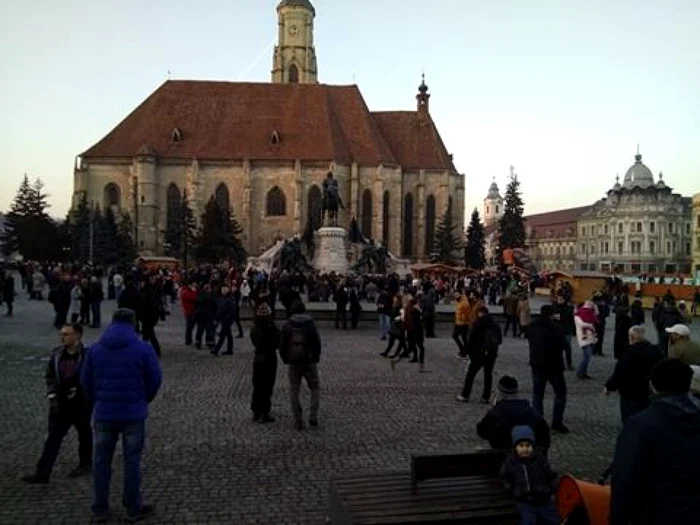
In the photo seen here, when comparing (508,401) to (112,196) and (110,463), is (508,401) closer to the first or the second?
(110,463)

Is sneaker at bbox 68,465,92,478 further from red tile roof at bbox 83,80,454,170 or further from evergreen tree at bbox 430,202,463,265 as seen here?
red tile roof at bbox 83,80,454,170

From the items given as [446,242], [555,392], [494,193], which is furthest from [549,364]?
[494,193]

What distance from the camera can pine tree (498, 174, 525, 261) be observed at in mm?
72688

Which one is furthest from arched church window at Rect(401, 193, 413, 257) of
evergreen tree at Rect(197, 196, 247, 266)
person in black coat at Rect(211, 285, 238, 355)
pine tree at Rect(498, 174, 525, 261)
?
person in black coat at Rect(211, 285, 238, 355)

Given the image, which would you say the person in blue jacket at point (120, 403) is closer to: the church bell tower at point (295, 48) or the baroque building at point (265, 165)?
the baroque building at point (265, 165)

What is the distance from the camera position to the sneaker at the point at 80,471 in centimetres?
696

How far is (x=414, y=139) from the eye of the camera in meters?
67.5

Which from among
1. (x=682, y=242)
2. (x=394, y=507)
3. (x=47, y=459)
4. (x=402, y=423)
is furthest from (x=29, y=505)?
(x=682, y=242)

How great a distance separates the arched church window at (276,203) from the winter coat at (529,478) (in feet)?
194

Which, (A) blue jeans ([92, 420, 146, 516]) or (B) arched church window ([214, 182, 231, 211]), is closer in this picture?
(A) blue jeans ([92, 420, 146, 516])

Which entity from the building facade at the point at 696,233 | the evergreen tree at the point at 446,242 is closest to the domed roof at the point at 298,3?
the evergreen tree at the point at 446,242

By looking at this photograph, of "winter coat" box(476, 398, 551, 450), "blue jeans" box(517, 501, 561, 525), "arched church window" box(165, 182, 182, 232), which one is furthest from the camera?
"arched church window" box(165, 182, 182, 232)

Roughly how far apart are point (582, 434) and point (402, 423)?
7.55 ft

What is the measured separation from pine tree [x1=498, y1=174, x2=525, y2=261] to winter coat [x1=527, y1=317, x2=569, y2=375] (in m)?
63.5
